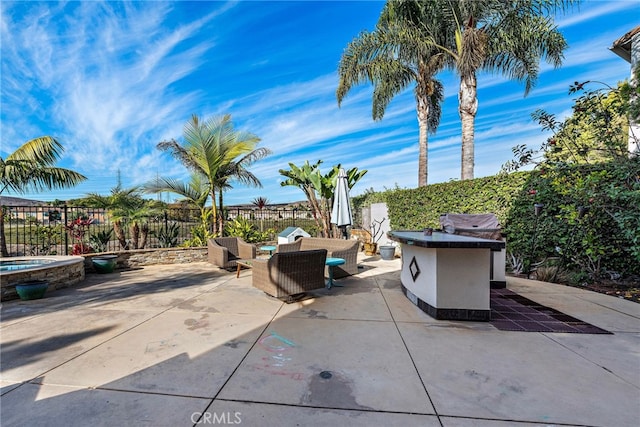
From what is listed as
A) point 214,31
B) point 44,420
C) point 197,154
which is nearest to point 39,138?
point 197,154

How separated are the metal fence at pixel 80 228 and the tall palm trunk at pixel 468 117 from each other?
27.1 ft

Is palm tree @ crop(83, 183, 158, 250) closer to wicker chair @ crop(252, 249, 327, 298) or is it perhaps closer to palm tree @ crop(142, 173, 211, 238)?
palm tree @ crop(142, 173, 211, 238)

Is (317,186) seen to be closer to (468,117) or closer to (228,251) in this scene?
(228,251)

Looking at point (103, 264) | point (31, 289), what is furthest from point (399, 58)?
point (31, 289)

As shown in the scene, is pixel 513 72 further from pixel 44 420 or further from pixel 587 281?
pixel 44 420

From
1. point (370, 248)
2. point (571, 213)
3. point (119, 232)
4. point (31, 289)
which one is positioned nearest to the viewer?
point (31, 289)

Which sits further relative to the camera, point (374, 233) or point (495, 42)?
point (374, 233)

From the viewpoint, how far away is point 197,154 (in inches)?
350

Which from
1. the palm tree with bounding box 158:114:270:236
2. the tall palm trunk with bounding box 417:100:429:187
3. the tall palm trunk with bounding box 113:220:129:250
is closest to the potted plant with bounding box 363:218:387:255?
the tall palm trunk with bounding box 417:100:429:187

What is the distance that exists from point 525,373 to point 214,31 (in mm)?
9131

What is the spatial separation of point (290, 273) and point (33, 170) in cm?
825

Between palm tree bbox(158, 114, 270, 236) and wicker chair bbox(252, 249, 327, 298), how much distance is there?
5.50 metres

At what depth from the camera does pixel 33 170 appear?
7453 mm

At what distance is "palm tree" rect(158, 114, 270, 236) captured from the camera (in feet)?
29.0
